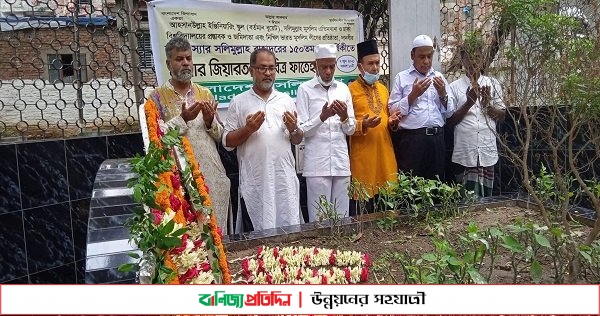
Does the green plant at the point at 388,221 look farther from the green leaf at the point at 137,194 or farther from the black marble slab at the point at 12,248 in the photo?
the black marble slab at the point at 12,248

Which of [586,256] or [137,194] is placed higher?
[137,194]

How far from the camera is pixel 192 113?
3600 mm

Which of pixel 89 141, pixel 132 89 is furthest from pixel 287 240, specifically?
pixel 132 89

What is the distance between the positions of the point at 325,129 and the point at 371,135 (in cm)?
41

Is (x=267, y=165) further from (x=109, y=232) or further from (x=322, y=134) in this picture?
(x=109, y=232)

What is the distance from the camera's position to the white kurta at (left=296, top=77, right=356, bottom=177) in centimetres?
422

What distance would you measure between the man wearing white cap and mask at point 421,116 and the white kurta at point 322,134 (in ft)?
1.76

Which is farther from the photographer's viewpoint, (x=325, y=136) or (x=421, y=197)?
(x=325, y=136)

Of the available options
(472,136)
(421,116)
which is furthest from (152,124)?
(472,136)

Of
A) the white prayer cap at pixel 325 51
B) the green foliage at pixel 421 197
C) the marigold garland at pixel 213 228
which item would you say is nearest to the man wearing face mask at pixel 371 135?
the white prayer cap at pixel 325 51

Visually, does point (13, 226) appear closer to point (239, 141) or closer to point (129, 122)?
point (129, 122)

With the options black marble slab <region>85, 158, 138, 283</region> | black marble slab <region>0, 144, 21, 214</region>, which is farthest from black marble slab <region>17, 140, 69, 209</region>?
black marble slab <region>85, 158, 138, 283</region>

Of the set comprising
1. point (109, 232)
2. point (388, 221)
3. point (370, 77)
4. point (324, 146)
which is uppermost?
point (370, 77)

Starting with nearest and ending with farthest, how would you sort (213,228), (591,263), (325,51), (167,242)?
(167,242) < (591,263) < (213,228) < (325,51)
